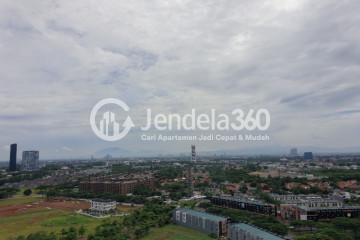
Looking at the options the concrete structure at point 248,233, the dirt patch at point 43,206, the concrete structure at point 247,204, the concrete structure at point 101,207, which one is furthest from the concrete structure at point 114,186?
the concrete structure at point 248,233

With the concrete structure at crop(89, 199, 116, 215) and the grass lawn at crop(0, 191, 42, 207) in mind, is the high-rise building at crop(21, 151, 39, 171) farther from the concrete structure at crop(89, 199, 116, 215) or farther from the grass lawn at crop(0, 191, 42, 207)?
the concrete structure at crop(89, 199, 116, 215)

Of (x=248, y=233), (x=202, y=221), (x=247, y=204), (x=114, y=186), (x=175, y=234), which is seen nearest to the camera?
(x=248, y=233)

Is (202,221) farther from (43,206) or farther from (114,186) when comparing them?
(114,186)

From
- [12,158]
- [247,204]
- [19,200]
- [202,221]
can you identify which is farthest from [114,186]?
[12,158]

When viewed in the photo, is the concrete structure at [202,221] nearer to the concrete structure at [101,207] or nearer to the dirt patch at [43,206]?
the concrete structure at [101,207]

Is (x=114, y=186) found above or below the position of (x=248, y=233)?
below

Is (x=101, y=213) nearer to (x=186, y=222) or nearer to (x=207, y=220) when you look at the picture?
(x=186, y=222)

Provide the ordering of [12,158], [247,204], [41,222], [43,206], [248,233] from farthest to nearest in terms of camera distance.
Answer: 1. [12,158]
2. [43,206]
3. [247,204]
4. [41,222]
5. [248,233]
